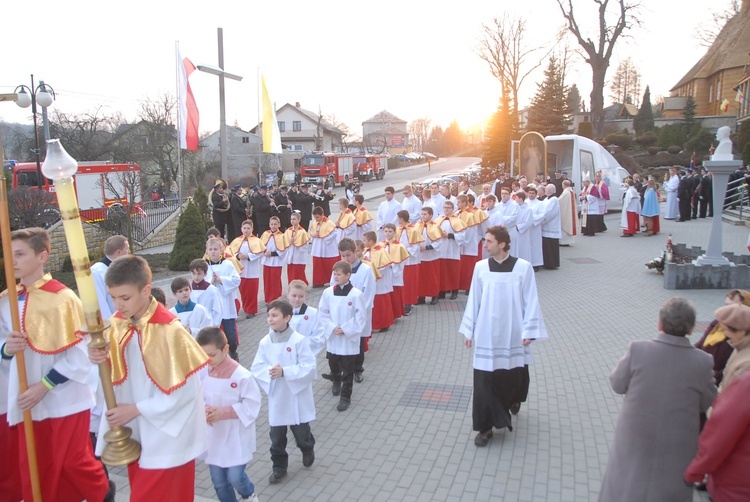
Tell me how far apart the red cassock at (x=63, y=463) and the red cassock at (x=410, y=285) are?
7.07 meters

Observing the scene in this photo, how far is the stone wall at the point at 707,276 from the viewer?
11742mm

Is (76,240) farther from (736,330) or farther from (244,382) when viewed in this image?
(736,330)

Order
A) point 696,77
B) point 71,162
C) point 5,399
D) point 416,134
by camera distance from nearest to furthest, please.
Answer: point 71,162
point 5,399
point 696,77
point 416,134

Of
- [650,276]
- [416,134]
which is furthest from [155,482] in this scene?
[416,134]

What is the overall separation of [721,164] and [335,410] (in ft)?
29.6

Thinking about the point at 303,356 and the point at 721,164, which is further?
the point at 721,164

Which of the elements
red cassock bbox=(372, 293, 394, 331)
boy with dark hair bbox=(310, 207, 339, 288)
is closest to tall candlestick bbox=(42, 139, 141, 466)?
red cassock bbox=(372, 293, 394, 331)

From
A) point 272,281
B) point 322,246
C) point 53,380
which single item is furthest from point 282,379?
point 322,246

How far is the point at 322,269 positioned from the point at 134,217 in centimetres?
858

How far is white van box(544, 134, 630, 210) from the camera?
24.0 meters

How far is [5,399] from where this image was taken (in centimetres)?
436

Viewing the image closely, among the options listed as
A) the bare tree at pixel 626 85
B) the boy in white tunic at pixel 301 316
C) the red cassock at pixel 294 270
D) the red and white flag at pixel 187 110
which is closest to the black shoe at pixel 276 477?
the boy in white tunic at pixel 301 316

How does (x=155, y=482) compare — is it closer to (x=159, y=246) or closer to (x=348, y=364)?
(x=348, y=364)

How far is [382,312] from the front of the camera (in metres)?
9.38
